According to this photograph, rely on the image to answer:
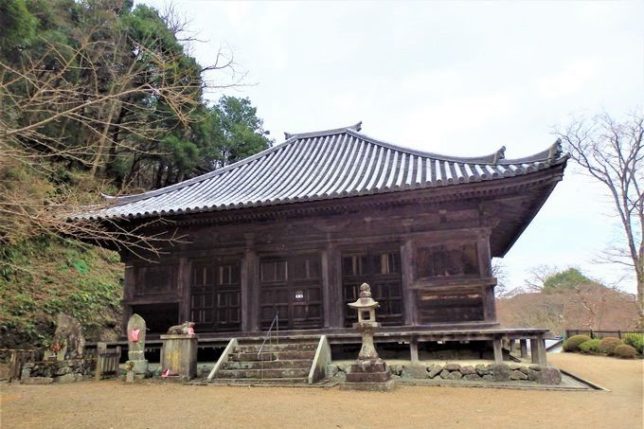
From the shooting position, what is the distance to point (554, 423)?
5.52 metres

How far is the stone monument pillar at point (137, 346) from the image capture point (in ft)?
34.1

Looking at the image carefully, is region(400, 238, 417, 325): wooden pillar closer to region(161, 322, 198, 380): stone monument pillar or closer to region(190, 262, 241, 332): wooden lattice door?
region(190, 262, 241, 332): wooden lattice door

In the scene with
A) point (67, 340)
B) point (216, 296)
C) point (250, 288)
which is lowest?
point (67, 340)

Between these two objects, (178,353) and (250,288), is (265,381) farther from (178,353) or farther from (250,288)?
(250,288)

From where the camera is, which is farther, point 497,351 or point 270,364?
point 270,364

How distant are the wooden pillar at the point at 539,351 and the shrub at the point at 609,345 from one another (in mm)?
13125

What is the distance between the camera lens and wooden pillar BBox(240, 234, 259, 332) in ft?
37.6

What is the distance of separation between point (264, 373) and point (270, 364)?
0.98 feet

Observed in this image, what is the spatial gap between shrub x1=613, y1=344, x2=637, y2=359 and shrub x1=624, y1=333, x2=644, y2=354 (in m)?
0.44

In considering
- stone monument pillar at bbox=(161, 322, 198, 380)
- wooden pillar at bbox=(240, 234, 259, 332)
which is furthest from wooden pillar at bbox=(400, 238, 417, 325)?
stone monument pillar at bbox=(161, 322, 198, 380)

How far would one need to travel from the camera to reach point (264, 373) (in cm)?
932

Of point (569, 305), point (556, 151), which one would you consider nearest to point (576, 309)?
point (569, 305)

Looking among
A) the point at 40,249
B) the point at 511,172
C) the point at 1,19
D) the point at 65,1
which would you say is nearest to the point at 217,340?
the point at 511,172

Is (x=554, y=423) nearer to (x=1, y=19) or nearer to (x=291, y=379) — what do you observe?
(x=291, y=379)
